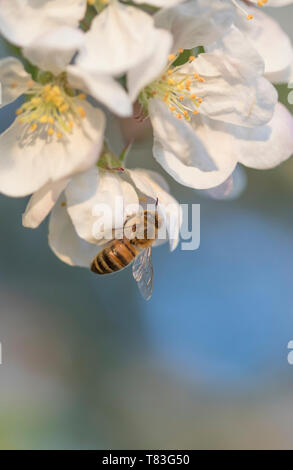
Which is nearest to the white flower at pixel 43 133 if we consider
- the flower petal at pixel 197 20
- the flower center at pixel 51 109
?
the flower center at pixel 51 109

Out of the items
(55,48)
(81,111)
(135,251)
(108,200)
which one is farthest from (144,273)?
(55,48)

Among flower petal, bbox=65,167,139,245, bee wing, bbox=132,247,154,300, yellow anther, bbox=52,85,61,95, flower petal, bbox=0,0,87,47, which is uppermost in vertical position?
flower petal, bbox=0,0,87,47

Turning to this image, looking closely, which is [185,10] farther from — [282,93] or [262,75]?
[282,93]

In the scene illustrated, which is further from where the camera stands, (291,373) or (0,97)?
(291,373)

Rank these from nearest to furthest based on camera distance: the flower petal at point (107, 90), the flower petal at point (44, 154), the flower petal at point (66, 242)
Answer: the flower petal at point (107, 90) → the flower petal at point (44, 154) → the flower petal at point (66, 242)

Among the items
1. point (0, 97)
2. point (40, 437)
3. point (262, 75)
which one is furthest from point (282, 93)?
point (40, 437)

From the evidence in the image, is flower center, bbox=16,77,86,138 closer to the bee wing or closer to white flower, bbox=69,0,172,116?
white flower, bbox=69,0,172,116

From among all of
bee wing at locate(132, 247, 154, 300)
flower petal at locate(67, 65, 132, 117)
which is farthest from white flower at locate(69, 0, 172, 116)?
bee wing at locate(132, 247, 154, 300)

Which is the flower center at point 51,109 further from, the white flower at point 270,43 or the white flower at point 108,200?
the white flower at point 270,43
